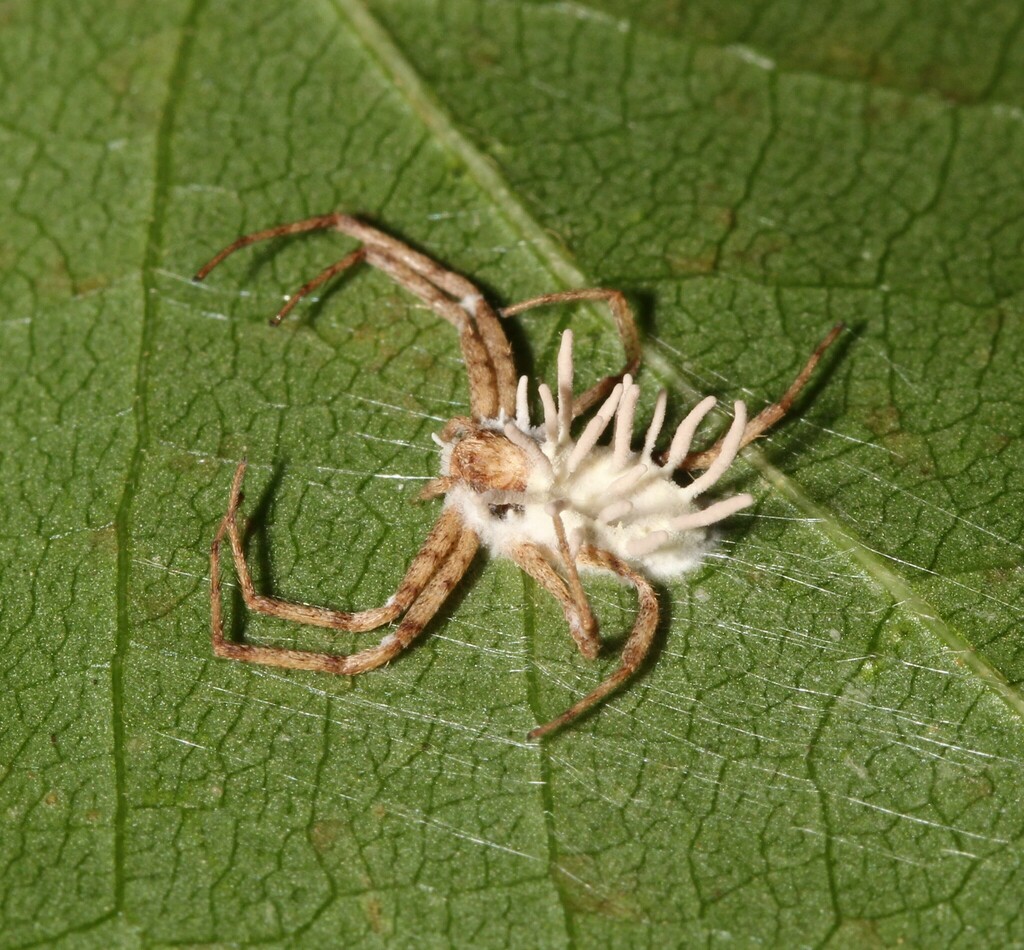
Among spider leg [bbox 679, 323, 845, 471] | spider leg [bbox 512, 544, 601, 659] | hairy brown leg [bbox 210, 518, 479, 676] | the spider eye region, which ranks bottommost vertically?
hairy brown leg [bbox 210, 518, 479, 676]

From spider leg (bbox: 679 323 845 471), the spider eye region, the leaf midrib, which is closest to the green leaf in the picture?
the leaf midrib

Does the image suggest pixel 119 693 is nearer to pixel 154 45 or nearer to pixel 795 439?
pixel 795 439

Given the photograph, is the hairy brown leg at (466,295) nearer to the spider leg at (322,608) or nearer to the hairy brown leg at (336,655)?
the spider leg at (322,608)

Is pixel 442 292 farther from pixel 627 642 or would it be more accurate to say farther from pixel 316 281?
pixel 627 642

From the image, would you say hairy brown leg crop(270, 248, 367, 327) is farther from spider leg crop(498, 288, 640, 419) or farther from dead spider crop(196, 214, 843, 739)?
spider leg crop(498, 288, 640, 419)

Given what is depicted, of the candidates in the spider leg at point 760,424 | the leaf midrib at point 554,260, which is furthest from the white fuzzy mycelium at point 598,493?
the leaf midrib at point 554,260

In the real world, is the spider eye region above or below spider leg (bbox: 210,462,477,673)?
above

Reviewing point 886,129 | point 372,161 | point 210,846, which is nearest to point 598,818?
point 210,846
